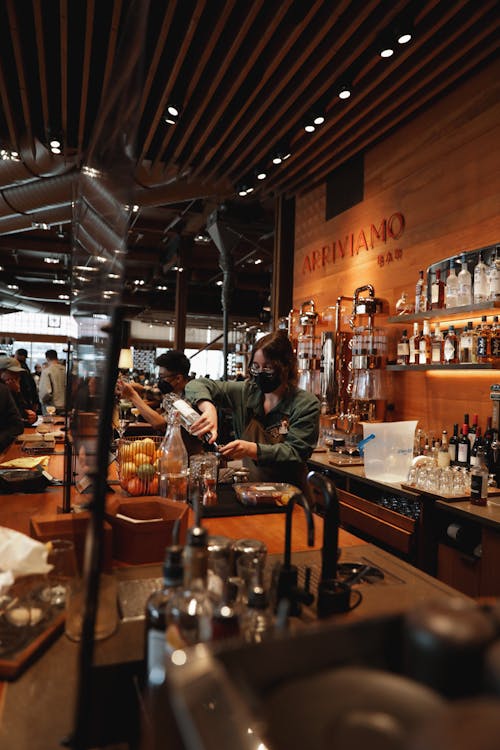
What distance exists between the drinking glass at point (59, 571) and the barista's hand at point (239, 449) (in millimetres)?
1141

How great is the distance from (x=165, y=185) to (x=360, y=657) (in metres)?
5.80

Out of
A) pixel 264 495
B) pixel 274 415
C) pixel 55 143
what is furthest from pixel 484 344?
pixel 55 143

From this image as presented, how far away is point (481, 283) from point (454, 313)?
240 millimetres

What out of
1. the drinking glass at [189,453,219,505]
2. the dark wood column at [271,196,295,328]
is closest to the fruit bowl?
the drinking glass at [189,453,219,505]

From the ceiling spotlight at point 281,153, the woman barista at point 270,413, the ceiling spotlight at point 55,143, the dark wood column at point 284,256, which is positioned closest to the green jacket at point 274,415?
the woman barista at point 270,413

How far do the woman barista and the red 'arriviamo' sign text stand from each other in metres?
2.13

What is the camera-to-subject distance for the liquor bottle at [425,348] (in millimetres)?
3709

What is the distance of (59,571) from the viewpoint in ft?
3.54

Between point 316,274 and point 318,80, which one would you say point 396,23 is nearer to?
point 318,80

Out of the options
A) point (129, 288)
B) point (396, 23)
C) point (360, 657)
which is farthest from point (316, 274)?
point (129, 288)

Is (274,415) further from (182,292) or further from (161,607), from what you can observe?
(182,292)

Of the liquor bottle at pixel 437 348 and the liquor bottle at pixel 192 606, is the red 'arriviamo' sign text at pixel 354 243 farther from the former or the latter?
the liquor bottle at pixel 192 606

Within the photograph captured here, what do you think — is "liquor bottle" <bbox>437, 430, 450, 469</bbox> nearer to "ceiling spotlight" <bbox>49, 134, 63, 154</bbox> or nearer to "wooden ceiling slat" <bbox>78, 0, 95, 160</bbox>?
"wooden ceiling slat" <bbox>78, 0, 95, 160</bbox>

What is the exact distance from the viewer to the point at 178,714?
1.27 feet
